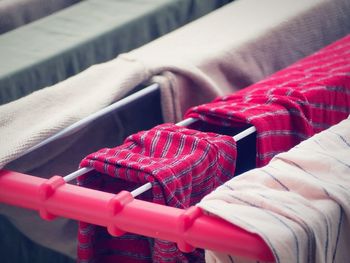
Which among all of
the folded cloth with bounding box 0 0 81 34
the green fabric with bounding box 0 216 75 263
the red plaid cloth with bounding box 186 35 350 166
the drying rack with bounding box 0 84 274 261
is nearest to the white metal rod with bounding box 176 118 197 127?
the red plaid cloth with bounding box 186 35 350 166

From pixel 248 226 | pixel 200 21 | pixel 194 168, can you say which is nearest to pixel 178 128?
pixel 194 168

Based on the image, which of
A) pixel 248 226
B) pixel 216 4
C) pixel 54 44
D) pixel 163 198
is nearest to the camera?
pixel 248 226

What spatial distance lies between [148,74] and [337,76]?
0.22 meters

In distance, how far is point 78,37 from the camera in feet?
3.42

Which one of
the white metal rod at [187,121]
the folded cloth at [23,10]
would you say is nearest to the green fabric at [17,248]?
the white metal rod at [187,121]

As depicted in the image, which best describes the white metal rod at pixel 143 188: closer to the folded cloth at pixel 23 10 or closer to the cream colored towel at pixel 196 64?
the cream colored towel at pixel 196 64

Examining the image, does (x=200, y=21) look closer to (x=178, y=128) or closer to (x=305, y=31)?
(x=305, y=31)

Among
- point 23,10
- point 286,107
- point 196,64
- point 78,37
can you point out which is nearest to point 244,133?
point 286,107

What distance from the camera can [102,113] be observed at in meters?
0.88

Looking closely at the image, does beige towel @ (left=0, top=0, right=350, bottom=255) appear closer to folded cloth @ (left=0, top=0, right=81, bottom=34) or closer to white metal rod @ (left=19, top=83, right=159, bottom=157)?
white metal rod @ (left=19, top=83, right=159, bottom=157)

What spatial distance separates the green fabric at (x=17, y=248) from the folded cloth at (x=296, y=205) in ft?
1.14

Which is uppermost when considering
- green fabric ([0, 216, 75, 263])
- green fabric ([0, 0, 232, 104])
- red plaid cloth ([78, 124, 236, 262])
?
green fabric ([0, 0, 232, 104])

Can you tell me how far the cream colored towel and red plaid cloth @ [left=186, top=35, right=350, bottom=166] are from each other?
80mm

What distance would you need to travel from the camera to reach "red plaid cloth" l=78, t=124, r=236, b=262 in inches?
29.8
